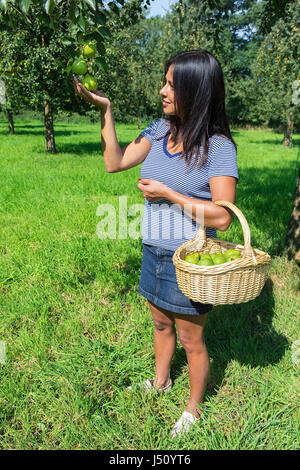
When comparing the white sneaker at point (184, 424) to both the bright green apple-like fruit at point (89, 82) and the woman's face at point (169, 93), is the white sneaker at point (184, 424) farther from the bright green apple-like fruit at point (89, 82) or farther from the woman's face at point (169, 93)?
the bright green apple-like fruit at point (89, 82)

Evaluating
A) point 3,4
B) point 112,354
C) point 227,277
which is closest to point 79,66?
point 3,4

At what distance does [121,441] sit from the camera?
1.91m

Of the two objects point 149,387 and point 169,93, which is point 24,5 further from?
point 149,387

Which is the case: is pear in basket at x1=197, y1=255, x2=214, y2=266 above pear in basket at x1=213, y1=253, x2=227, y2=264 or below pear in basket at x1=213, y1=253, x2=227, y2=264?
below

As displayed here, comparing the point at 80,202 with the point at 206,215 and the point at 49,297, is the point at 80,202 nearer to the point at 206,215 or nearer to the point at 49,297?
the point at 49,297

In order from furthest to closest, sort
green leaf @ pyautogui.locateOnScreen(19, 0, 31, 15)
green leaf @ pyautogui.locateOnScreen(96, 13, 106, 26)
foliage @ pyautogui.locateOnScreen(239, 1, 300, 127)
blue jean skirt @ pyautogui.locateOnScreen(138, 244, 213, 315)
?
foliage @ pyautogui.locateOnScreen(239, 1, 300, 127)
blue jean skirt @ pyautogui.locateOnScreen(138, 244, 213, 315)
green leaf @ pyautogui.locateOnScreen(96, 13, 106, 26)
green leaf @ pyautogui.locateOnScreen(19, 0, 31, 15)

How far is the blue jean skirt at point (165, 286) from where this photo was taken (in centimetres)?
179

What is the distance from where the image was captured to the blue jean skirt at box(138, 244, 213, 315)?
70.7 inches

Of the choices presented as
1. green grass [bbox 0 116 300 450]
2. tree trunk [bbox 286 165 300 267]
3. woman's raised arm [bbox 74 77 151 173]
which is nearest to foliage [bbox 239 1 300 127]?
tree trunk [bbox 286 165 300 267]

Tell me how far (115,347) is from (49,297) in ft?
2.76

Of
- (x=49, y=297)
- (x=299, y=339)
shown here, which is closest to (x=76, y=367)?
(x=49, y=297)

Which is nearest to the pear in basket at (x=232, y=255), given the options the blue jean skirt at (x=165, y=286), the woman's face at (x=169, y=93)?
the blue jean skirt at (x=165, y=286)

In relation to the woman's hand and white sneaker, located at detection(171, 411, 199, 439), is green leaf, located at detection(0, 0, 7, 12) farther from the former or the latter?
white sneaker, located at detection(171, 411, 199, 439)

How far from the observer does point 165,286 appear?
73.3 inches
